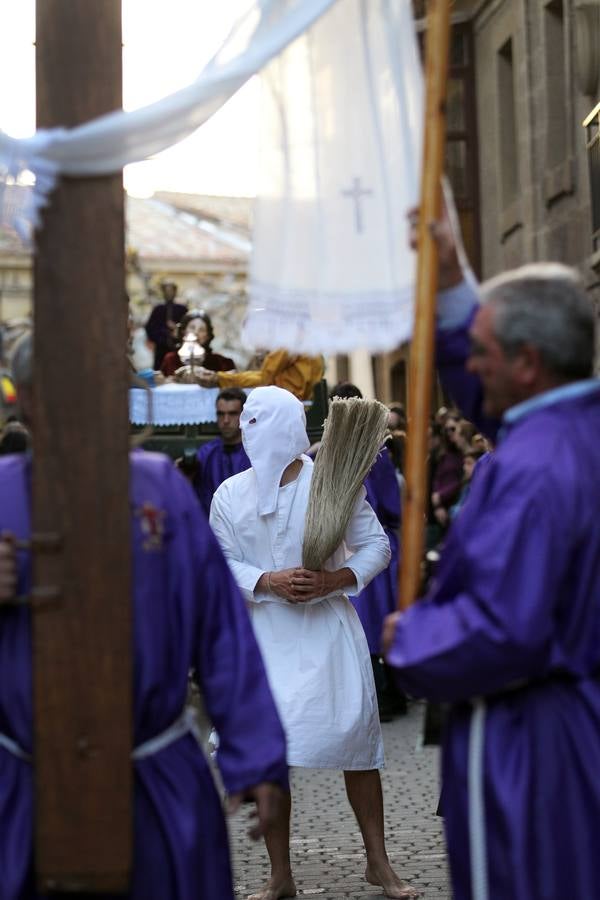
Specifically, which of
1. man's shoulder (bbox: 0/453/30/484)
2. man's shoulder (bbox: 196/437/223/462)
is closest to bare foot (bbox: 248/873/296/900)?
man's shoulder (bbox: 0/453/30/484)

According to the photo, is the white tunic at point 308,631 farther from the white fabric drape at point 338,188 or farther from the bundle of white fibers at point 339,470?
the white fabric drape at point 338,188

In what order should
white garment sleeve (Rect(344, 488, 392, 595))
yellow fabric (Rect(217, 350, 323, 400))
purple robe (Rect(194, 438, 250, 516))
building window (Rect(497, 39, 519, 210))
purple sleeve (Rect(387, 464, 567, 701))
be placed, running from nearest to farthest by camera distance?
purple sleeve (Rect(387, 464, 567, 701))
white garment sleeve (Rect(344, 488, 392, 595))
purple robe (Rect(194, 438, 250, 516))
yellow fabric (Rect(217, 350, 323, 400))
building window (Rect(497, 39, 519, 210))

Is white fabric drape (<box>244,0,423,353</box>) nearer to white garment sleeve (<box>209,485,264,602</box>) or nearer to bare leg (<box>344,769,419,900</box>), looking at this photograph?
white garment sleeve (<box>209,485,264,602</box>)

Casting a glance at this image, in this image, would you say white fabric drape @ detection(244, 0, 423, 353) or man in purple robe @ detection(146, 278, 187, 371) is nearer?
white fabric drape @ detection(244, 0, 423, 353)

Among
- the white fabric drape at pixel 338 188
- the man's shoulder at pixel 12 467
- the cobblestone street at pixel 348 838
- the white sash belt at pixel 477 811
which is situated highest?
the white fabric drape at pixel 338 188

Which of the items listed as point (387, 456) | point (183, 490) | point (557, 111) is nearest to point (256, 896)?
point (183, 490)

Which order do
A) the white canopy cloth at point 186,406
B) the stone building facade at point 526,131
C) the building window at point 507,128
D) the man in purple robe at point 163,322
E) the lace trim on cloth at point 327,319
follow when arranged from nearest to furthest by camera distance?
1. the lace trim on cloth at point 327,319
2. the white canopy cloth at point 186,406
3. the man in purple robe at point 163,322
4. the stone building facade at point 526,131
5. the building window at point 507,128

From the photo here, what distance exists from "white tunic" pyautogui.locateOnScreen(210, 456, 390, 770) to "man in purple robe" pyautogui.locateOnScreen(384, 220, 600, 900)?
249 centimetres

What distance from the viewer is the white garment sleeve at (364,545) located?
6430 mm

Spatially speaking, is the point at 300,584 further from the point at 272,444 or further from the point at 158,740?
the point at 158,740

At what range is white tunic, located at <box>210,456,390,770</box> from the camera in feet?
20.4

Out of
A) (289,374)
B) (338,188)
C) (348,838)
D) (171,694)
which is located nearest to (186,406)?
(289,374)

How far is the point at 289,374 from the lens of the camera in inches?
449

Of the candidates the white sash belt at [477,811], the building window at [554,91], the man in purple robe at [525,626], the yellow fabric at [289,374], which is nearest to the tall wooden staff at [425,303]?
the man in purple robe at [525,626]
